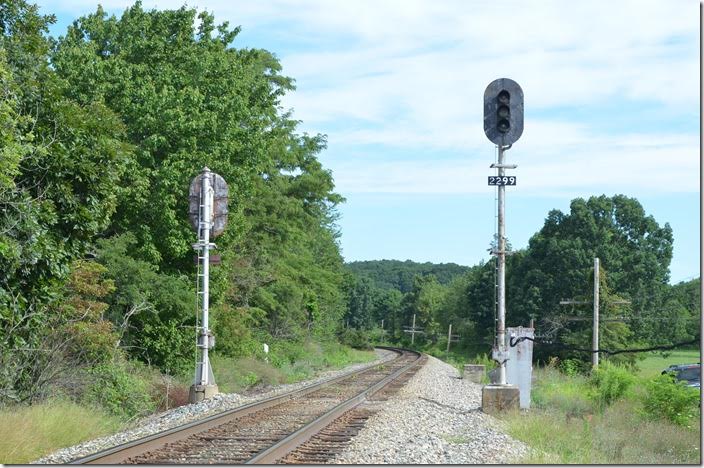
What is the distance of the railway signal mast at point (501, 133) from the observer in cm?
1748

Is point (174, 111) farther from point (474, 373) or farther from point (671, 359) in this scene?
point (671, 359)

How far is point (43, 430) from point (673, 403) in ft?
41.8

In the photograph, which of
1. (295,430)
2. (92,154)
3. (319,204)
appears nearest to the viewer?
(295,430)

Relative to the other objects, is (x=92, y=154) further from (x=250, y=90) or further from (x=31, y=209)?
(x=250, y=90)

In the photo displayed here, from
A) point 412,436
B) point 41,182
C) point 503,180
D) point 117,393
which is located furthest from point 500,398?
point 117,393

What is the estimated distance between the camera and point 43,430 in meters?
14.0

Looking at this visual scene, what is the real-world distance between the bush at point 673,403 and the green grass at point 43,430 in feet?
37.0

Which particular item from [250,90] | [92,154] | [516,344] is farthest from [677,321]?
[92,154]

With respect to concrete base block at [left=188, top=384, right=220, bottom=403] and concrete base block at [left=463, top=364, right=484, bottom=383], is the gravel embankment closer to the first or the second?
concrete base block at [left=188, top=384, right=220, bottom=403]

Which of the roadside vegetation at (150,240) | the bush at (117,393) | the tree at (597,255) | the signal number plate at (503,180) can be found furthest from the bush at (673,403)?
the tree at (597,255)

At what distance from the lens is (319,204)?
171ft

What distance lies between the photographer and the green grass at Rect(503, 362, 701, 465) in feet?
41.5

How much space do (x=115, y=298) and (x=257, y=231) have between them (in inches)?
656

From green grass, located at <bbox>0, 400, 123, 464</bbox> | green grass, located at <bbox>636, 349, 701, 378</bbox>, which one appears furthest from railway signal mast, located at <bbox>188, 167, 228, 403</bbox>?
green grass, located at <bbox>636, 349, 701, 378</bbox>
